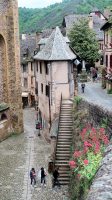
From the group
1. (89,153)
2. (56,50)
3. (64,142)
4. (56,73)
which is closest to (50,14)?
(56,50)

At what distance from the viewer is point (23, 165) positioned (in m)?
29.0

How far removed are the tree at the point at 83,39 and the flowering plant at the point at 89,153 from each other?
3079cm

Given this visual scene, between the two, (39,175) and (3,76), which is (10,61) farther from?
(39,175)

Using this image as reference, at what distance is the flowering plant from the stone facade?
1603 cm

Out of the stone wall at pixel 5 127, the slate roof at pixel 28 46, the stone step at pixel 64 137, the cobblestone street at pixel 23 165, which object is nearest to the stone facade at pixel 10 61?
the stone wall at pixel 5 127

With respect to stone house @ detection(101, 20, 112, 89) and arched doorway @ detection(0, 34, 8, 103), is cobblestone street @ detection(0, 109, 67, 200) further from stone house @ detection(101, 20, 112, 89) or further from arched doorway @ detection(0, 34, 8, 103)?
stone house @ detection(101, 20, 112, 89)

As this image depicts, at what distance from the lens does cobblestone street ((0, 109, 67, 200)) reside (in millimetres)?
23438

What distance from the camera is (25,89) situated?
64812 millimetres

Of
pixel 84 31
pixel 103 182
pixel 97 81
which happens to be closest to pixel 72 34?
pixel 84 31

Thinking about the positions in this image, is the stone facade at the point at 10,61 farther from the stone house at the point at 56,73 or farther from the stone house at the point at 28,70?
the stone house at the point at 28,70

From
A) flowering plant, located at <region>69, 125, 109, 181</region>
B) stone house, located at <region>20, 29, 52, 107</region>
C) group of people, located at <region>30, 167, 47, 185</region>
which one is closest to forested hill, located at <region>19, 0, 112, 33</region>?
stone house, located at <region>20, 29, 52, 107</region>

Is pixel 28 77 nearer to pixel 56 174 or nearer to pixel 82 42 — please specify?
pixel 82 42

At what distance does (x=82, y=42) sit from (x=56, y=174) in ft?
108

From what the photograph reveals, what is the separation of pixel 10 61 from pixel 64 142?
43.5 ft
